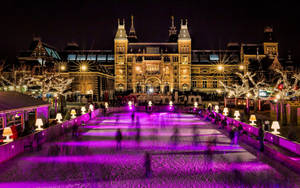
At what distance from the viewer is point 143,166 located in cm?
1031

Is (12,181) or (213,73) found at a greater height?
(213,73)

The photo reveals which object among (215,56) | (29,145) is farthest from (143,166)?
(215,56)

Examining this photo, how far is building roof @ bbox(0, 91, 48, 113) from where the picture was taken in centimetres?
1514

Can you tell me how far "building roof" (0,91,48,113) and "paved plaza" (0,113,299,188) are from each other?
12.0 ft

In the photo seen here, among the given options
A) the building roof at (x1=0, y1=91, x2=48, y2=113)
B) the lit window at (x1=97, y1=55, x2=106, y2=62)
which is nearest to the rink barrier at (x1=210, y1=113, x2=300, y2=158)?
the building roof at (x1=0, y1=91, x2=48, y2=113)

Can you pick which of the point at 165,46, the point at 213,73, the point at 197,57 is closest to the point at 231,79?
the point at 213,73

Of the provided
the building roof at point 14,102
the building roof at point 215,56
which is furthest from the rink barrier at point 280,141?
the building roof at point 215,56

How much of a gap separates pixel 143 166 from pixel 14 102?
11.4 metres

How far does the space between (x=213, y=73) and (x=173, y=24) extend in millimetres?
26551

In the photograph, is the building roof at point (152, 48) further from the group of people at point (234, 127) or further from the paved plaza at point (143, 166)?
the paved plaza at point (143, 166)

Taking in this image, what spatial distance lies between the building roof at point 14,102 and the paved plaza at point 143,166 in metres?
3.66

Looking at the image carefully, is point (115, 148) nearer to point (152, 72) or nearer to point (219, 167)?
point (219, 167)

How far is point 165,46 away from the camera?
7325 centimetres

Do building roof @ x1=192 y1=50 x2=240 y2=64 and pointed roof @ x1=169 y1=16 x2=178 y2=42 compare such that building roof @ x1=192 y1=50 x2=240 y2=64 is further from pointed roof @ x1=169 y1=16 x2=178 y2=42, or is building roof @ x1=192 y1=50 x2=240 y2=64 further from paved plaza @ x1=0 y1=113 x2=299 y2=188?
paved plaza @ x1=0 y1=113 x2=299 y2=188
